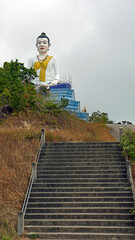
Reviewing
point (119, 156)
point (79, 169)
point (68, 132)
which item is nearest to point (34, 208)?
point (79, 169)

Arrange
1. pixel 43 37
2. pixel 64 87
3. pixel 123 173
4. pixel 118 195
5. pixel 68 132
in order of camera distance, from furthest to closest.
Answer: pixel 64 87 → pixel 43 37 → pixel 68 132 → pixel 123 173 → pixel 118 195

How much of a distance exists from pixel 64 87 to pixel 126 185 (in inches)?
777

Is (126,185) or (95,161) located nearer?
(126,185)

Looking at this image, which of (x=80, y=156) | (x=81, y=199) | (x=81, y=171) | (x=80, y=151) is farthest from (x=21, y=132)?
(x=81, y=199)

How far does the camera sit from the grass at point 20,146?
8.82 m

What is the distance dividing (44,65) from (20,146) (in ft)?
55.1

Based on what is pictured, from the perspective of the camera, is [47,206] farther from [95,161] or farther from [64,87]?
[64,87]

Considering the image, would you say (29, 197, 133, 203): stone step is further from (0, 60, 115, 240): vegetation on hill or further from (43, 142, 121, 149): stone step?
(43, 142, 121, 149): stone step

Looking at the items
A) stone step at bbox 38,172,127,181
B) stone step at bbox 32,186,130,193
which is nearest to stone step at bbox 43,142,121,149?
stone step at bbox 38,172,127,181

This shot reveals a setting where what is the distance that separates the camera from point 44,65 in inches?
1081

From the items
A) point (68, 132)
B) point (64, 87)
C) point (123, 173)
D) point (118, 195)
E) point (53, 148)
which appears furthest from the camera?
point (64, 87)

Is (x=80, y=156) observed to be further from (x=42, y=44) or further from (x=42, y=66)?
(x=42, y=44)

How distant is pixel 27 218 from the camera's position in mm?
8672

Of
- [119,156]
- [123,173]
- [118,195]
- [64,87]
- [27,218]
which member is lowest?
[27,218]
